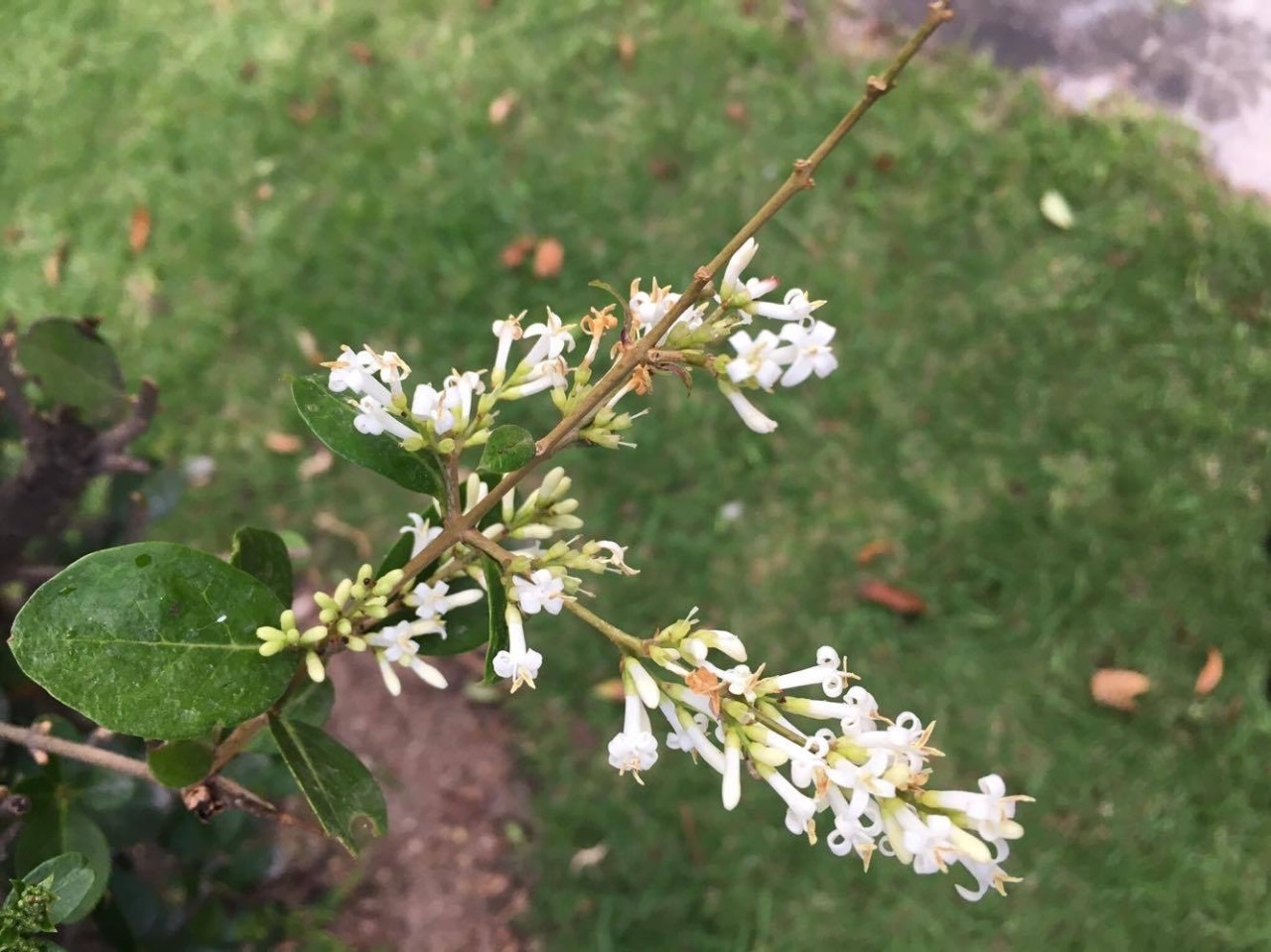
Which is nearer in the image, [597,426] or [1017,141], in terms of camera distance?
[597,426]

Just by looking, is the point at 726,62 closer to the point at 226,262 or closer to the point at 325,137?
the point at 325,137

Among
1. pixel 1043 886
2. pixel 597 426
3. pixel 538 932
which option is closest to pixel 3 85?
pixel 538 932

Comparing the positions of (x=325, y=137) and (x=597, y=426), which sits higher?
(x=597, y=426)

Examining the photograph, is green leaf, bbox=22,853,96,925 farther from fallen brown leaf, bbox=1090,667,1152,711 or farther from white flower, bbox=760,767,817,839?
fallen brown leaf, bbox=1090,667,1152,711

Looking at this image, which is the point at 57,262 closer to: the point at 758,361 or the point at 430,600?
the point at 430,600

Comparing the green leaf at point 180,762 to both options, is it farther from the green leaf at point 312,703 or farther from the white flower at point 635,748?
the white flower at point 635,748

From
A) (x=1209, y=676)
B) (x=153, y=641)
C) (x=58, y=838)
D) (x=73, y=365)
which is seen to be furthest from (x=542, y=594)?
(x=1209, y=676)
